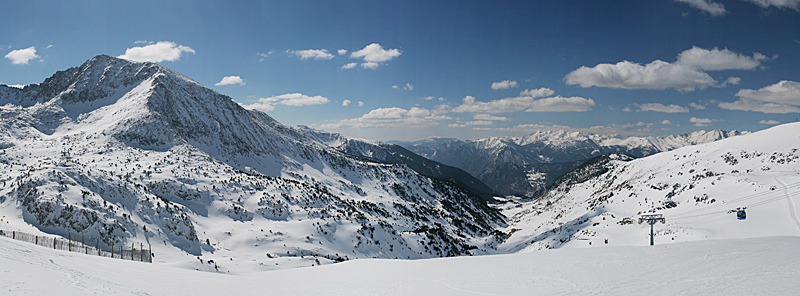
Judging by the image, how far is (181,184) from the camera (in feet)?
261

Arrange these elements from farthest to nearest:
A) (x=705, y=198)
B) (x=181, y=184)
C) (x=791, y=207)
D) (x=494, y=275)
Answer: (x=705, y=198)
(x=181, y=184)
(x=791, y=207)
(x=494, y=275)

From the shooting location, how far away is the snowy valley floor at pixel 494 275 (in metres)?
14.2

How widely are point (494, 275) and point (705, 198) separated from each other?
307 ft

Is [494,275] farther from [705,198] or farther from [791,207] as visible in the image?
[705,198]

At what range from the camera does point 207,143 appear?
5133 inches

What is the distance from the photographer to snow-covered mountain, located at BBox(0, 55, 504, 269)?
48250 millimetres

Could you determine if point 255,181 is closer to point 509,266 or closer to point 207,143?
point 207,143

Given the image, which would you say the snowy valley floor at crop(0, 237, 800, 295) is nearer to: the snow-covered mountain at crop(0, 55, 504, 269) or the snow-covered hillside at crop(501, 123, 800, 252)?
the snow-covered mountain at crop(0, 55, 504, 269)

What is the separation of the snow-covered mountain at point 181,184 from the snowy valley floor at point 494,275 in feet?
60.3

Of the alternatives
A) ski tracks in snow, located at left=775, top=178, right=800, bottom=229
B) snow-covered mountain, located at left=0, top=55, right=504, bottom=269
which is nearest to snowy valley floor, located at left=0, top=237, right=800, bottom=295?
snow-covered mountain, located at left=0, top=55, right=504, bottom=269

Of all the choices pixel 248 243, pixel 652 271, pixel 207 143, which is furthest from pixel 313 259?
pixel 207 143

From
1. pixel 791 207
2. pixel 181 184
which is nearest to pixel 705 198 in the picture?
pixel 791 207

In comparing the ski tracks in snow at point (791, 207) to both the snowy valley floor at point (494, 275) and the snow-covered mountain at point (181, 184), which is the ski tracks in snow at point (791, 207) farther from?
the snow-covered mountain at point (181, 184)

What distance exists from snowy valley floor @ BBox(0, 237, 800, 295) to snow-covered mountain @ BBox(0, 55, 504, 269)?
60.3 feet
